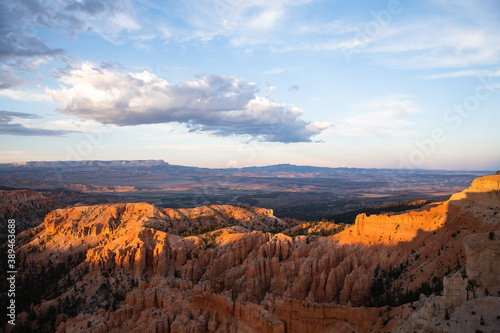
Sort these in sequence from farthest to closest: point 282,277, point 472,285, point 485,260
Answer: point 282,277 < point 485,260 < point 472,285

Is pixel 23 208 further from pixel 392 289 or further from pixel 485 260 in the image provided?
pixel 485 260

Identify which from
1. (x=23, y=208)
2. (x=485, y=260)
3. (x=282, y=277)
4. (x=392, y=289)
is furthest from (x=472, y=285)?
(x=23, y=208)

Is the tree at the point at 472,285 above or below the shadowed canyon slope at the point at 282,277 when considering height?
above

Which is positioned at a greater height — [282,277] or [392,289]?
[392,289]

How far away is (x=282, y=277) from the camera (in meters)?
51.8

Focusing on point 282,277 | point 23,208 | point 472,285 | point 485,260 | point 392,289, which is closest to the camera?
point 472,285

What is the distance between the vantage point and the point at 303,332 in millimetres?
36000

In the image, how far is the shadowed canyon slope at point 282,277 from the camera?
25203 millimetres

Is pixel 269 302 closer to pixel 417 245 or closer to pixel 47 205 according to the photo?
pixel 417 245

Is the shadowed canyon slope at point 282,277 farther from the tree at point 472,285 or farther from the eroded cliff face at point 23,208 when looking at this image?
the eroded cliff face at point 23,208

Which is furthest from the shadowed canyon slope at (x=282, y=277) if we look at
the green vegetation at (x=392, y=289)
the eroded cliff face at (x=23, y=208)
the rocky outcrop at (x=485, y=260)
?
the eroded cliff face at (x=23, y=208)

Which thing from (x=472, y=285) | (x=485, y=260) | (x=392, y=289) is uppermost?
(x=485, y=260)

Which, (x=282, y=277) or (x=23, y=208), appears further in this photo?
(x=23, y=208)

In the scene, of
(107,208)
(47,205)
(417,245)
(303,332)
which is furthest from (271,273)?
(47,205)
